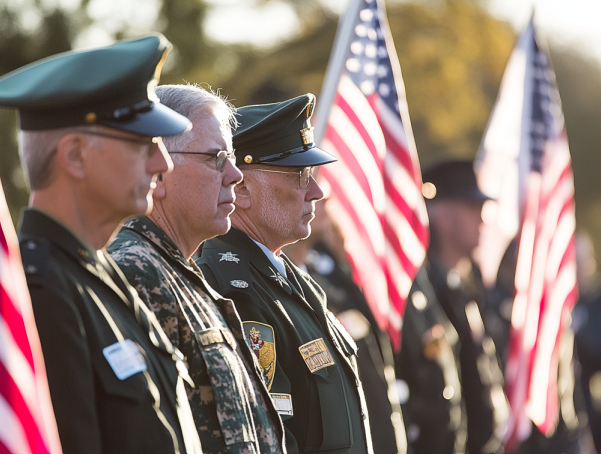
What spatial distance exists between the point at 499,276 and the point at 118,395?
8473 mm

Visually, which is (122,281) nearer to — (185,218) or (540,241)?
(185,218)

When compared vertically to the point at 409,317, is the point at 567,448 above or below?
below

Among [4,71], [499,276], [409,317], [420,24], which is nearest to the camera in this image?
[409,317]

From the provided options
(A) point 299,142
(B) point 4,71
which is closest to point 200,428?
(A) point 299,142

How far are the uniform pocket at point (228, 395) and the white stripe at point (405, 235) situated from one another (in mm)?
3435

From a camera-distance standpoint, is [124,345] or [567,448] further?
[567,448]

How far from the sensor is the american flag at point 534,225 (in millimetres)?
7344

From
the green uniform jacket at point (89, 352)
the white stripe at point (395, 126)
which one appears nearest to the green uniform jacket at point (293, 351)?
the green uniform jacket at point (89, 352)

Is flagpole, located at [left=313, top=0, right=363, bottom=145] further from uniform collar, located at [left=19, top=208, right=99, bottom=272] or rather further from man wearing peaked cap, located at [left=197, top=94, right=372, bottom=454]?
uniform collar, located at [left=19, top=208, right=99, bottom=272]

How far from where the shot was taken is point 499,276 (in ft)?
34.1

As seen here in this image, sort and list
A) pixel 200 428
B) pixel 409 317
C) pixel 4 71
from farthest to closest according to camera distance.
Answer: pixel 4 71 → pixel 409 317 → pixel 200 428

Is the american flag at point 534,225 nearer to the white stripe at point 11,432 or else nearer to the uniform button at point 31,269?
the uniform button at point 31,269

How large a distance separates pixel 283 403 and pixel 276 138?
1212 mm

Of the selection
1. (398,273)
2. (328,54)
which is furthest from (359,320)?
(328,54)
